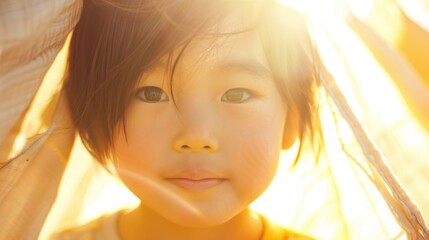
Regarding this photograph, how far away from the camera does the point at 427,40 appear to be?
1263 mm

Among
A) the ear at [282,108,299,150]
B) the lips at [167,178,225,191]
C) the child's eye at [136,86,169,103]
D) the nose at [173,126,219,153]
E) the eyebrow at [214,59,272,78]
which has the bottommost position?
the lips at [167,178,225,191]

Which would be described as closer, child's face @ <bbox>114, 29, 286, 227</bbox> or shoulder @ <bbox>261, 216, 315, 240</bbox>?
child's face @ <bbox>114, 29, 286, 227</bbox>

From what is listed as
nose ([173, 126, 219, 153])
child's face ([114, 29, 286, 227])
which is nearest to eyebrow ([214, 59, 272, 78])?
child's face ([114, 29, 286, 227])

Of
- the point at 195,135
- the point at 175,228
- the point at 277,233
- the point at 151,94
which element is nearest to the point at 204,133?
the point at 195,135

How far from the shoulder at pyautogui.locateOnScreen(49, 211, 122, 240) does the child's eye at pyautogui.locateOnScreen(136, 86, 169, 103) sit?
30 centimetres

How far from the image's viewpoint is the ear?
3.99 ft

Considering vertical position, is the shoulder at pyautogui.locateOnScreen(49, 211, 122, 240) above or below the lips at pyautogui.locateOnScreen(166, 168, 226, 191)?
below

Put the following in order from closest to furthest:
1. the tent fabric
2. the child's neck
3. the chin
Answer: the tent fabric < the chin < the child's neck

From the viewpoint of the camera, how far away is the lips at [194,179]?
41.0 inches

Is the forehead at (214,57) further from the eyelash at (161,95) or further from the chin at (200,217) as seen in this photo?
the chin at (200,217)

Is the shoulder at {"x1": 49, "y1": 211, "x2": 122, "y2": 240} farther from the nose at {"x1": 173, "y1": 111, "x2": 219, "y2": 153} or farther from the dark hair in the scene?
the nose at {"x1": 173, "y1": 111, "x2": 219, "y2": 153}

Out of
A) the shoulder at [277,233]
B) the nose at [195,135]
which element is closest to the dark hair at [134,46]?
the nose at [195,135]

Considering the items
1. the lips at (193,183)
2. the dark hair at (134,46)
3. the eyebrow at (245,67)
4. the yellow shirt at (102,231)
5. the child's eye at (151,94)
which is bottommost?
the yellow shirt at (102,231)

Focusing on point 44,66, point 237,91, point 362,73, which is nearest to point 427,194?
point 362,73
